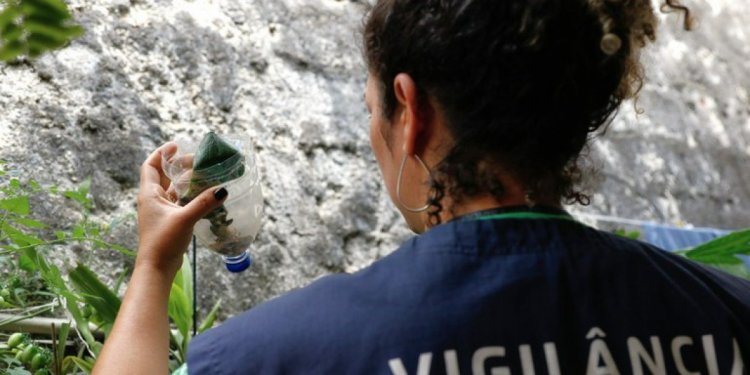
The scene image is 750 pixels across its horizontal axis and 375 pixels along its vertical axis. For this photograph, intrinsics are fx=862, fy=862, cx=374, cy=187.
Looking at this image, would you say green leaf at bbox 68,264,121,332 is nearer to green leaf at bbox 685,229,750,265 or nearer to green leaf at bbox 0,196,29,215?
green leaf at bbox 0,196,29,215

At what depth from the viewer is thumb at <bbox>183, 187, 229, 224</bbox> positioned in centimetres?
101

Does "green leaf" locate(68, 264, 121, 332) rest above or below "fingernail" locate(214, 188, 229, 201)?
below

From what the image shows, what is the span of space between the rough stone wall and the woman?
0.78 metres

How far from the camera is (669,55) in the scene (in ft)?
12.8

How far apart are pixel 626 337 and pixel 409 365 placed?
9.0 inches

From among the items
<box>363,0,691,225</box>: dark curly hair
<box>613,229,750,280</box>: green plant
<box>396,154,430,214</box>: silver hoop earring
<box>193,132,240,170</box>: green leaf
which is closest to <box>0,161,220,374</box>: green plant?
<box>193,132,240,170</box>: green leaf

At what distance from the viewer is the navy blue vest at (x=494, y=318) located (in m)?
0.83

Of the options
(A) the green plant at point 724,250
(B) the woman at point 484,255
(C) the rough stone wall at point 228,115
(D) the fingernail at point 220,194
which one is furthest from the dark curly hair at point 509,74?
(A) the green plant at point 724,250

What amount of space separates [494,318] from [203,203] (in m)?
0.38

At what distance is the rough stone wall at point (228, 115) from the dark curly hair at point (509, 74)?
85cm

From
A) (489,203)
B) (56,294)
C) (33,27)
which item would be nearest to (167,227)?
(33,27)

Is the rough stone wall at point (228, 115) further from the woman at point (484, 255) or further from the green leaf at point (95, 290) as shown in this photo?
the woman at point (484, 255)

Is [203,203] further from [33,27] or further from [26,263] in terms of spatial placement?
[26,263]

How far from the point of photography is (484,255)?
34.9 inches
